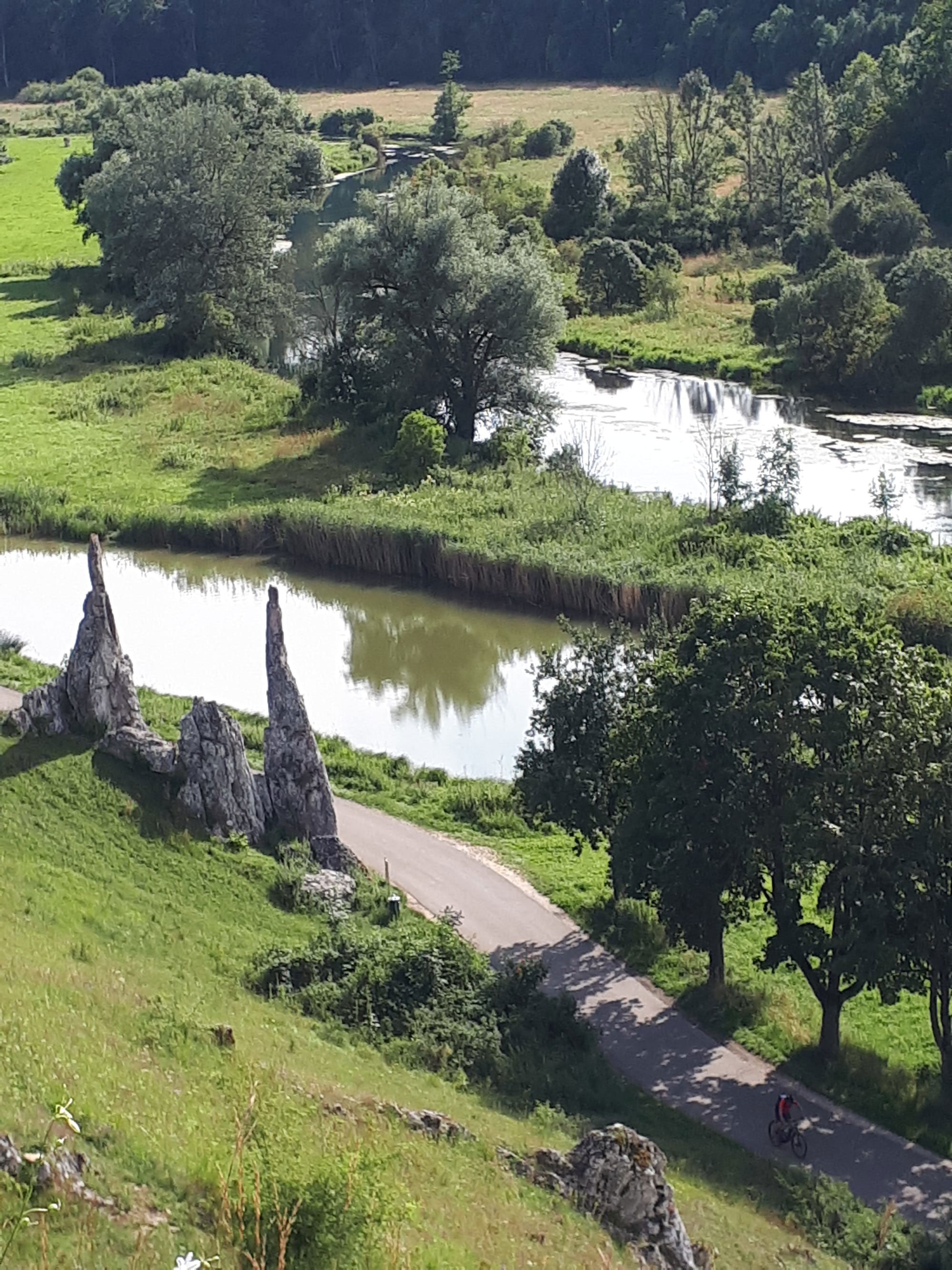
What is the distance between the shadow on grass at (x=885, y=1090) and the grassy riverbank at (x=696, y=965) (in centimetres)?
2

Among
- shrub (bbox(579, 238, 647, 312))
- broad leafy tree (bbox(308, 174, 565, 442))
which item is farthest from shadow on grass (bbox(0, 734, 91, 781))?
shrub (bbox(579, 238, 647, 312))

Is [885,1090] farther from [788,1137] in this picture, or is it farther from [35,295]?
[35,295]

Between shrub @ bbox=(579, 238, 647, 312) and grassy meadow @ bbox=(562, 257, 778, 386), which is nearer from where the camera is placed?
grassy meadow @ bbox=(562, 257, 778, 386)

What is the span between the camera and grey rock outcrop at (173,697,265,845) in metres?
30.6

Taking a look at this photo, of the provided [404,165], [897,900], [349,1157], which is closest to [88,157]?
[404,165]

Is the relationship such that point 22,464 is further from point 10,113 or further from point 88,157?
point 10,113

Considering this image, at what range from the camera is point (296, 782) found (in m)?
32.5

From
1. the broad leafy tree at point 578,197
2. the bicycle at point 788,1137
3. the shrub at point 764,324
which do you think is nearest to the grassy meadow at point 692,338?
the shrub at point 764,324

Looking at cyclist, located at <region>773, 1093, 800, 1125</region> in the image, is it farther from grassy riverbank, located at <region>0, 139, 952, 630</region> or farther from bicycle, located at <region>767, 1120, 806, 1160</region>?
grassy riverbank, located at <region>0, 139, 952, 630</region>

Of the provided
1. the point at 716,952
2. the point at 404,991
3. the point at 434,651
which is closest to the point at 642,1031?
the point at 716,952

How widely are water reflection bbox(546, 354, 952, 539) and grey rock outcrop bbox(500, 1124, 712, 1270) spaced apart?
39.7 m

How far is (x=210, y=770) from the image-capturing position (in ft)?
101

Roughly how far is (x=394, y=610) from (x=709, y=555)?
35.0 ft

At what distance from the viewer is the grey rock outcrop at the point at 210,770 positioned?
30.6 m
